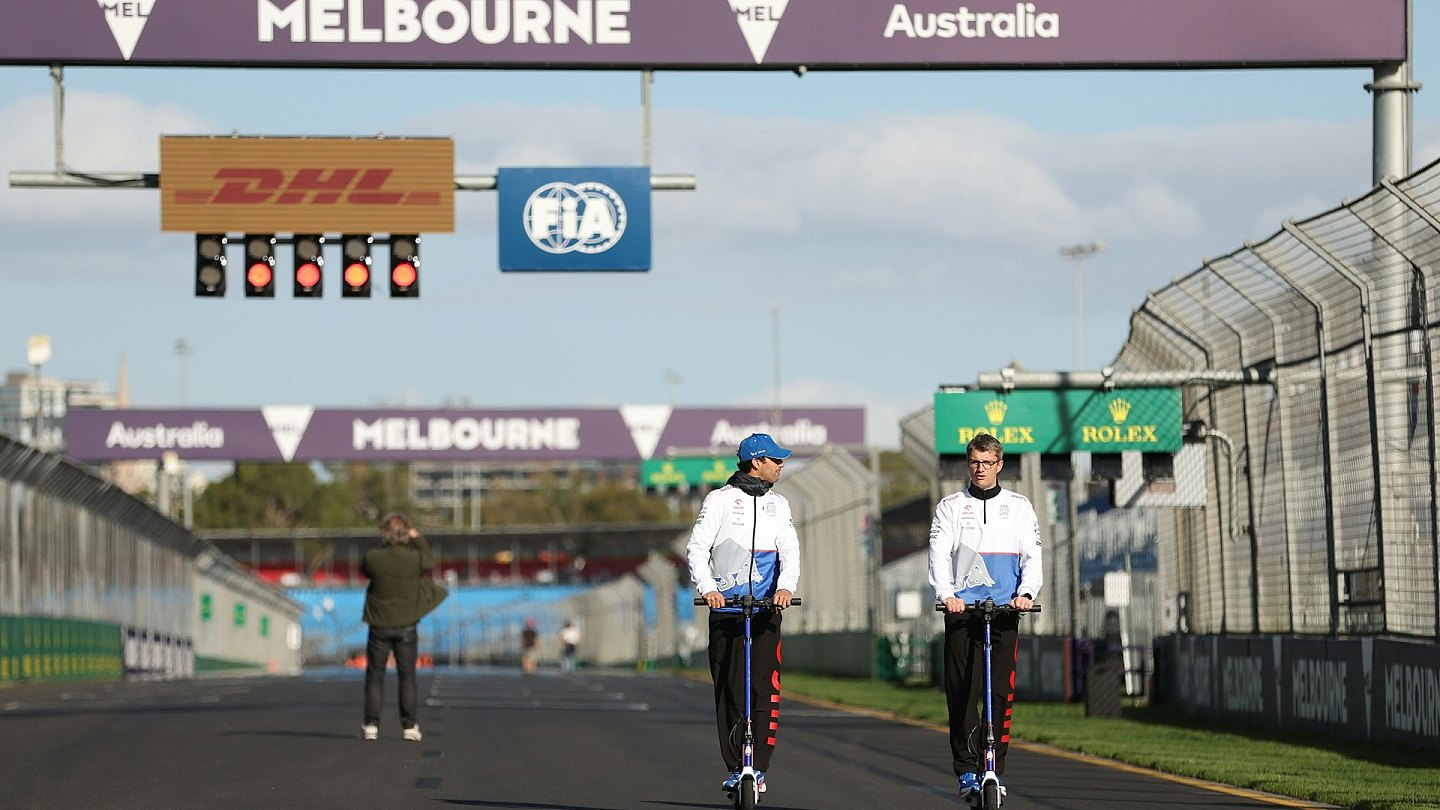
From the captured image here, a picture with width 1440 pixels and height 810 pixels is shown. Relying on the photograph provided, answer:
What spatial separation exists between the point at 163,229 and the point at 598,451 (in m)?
40.3

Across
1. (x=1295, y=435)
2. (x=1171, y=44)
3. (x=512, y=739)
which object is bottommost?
(x=512, y=739)

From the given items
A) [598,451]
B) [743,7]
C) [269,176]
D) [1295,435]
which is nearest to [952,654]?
[1295,435]

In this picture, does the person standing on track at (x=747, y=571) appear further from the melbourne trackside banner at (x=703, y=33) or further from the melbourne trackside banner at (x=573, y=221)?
the melbourne trackside banner at (x=573, y=221)

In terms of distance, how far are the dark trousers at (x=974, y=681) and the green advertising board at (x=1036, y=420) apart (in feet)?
36.1

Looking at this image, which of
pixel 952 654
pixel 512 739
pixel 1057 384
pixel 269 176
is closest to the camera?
pixel 952 654

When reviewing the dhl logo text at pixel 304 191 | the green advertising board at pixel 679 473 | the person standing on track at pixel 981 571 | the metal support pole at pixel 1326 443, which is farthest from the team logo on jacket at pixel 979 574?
the green advertising board at pixel 679 473

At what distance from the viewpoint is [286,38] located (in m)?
18.6

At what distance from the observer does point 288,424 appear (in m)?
58.6

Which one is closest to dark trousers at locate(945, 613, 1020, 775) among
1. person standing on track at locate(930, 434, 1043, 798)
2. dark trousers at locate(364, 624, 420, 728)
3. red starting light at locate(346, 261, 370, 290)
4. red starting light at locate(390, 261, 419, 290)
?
person standing on track at locate(930, 434, 1043, 798)

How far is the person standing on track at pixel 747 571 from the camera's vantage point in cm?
960

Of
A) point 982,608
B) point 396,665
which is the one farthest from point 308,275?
point 982,608

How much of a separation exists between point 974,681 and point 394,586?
7.04 meters

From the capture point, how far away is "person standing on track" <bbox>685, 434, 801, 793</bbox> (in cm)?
960

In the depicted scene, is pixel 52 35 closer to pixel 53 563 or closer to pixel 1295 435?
pixel 1295 435
